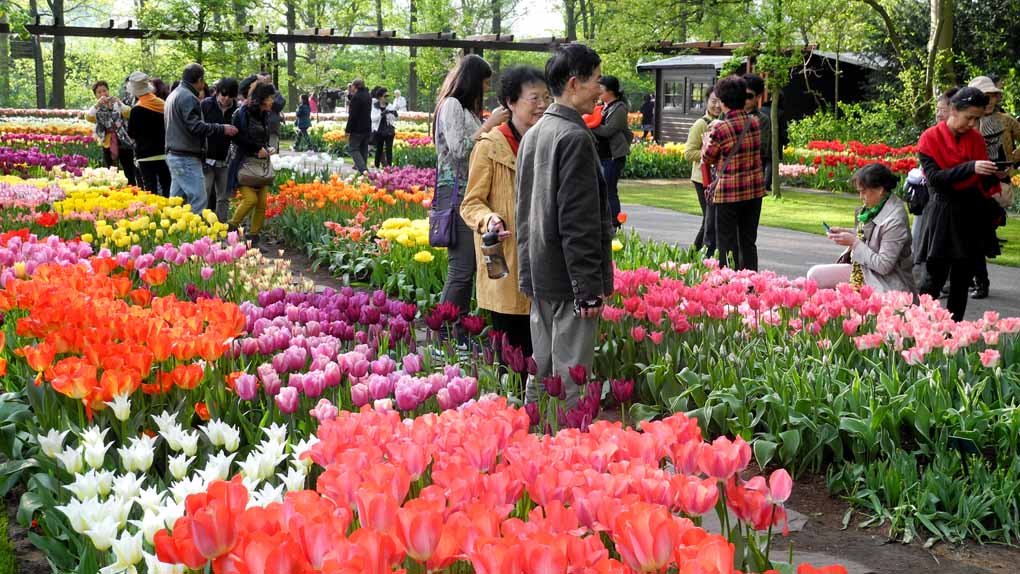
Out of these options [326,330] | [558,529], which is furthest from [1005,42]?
[558,529]

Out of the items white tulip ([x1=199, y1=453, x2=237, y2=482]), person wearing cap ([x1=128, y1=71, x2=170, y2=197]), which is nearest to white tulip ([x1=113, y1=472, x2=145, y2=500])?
white tulip ([x1=199, y1=453, x2=237, y2=482])

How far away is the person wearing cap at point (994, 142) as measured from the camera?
23.1 feet

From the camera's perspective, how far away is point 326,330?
4.00 m

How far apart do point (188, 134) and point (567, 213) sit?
244 inches

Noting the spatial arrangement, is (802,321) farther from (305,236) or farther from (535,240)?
(305,236)

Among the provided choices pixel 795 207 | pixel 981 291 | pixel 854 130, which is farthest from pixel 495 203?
pixel 854 130

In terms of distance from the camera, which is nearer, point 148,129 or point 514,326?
point 514,326

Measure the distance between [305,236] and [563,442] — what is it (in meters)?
8.13

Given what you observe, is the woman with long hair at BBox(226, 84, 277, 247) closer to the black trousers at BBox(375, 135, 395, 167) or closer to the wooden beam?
the black trousers at BBox(375, 135, 395, 167)

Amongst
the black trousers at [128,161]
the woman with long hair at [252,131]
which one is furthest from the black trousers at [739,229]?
the black trousers at [128,161]

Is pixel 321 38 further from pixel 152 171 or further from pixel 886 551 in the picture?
pixel 886 551

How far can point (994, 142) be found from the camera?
840cm

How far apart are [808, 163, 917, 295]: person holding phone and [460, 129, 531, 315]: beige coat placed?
1.98 meters

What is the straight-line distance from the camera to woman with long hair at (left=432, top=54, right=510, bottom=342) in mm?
5566
